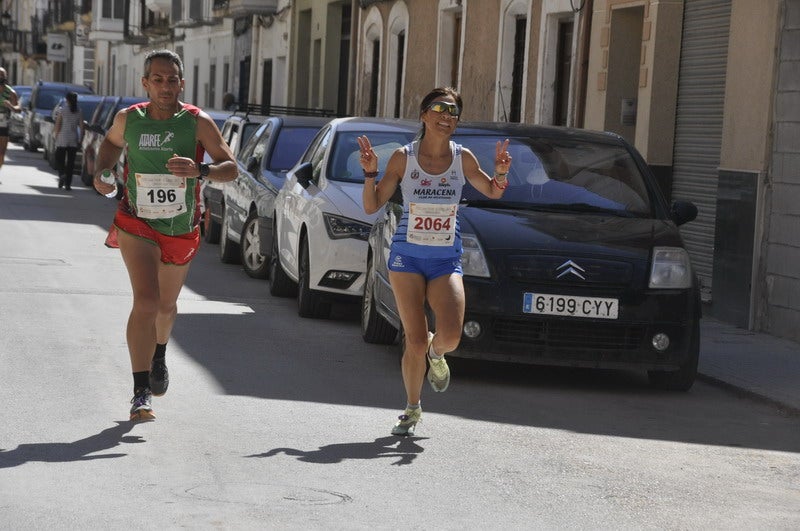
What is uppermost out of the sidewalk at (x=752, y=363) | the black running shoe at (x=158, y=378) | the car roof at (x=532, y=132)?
the car roof at (x=532, y=132)

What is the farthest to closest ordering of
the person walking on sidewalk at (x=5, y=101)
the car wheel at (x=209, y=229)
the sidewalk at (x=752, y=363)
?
the person walking on sidewalk at (x=5, y=101) → the car wheel at (x=209, y=229) → the sidewalk at (x=752, y=363)

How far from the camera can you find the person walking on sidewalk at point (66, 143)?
29.6 metres

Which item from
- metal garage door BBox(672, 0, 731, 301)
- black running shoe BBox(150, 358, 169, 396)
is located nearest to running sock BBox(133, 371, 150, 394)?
black running shoe BBox(150, 358, 169, 396)

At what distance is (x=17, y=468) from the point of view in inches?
262

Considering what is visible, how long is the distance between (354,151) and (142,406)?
5.91 meters

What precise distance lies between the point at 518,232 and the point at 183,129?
2694 mm

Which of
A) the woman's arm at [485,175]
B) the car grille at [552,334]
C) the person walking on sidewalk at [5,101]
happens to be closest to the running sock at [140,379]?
the woman's arm at [485,175]

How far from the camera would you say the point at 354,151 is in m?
13.6

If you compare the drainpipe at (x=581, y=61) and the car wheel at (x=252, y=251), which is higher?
the drainpipe at (x=581, y=61)

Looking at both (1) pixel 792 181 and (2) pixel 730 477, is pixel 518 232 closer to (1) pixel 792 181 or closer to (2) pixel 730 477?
(2) pixel 730 477

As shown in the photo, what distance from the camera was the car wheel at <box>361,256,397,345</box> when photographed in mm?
11272

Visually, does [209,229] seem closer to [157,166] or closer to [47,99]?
[157,166]

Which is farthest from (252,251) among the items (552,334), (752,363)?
(552,334)

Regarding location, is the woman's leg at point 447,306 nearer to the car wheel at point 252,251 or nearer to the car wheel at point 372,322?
the car wheel at point 372,322
